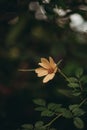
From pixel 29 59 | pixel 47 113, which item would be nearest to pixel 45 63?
pixel 47 113

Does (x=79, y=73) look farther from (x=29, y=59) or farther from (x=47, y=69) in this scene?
(x=29, y=59)

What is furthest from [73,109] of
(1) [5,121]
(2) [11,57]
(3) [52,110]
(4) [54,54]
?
(2) [11,57]

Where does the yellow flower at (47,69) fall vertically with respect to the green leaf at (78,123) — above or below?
above

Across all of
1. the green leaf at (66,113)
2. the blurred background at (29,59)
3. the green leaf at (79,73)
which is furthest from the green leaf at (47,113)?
the blurred background at (29,59)

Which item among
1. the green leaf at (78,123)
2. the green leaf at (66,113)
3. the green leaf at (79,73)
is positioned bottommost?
the green leaf at (78,123)

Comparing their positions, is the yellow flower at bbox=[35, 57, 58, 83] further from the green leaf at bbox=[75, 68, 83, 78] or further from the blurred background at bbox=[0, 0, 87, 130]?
the blurred background at bbox=[0, 0, 87, 130]

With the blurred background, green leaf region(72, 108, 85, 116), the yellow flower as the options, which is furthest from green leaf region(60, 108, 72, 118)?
the blurred background

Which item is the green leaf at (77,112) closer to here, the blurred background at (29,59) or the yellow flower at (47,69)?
the yellow flower at (47,69)

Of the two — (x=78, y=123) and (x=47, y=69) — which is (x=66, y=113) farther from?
(x=47, y=69)

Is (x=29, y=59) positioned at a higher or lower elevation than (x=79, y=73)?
lower

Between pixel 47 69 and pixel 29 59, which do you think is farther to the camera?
pixel 29 59

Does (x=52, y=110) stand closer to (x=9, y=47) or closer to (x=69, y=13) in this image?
(x=69, y=13)

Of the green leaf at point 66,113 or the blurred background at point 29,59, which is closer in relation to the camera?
the green leaf at point 66,113
